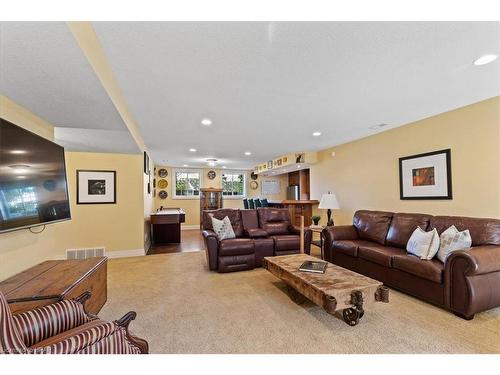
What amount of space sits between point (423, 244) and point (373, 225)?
1026 mm

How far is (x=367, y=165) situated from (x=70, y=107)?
15.8 feet

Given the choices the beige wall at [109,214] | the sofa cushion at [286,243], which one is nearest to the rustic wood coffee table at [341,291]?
the sofa cushion at [286,243]

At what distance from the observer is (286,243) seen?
4012 mm

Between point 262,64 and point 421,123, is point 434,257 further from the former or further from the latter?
point 262,64

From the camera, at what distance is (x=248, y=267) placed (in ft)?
12.4

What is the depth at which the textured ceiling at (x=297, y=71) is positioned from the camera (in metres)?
1.60

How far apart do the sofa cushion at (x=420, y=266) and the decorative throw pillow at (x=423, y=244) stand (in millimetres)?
83

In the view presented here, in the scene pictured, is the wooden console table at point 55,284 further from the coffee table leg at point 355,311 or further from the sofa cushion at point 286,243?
the sofa cushion at point 286,243

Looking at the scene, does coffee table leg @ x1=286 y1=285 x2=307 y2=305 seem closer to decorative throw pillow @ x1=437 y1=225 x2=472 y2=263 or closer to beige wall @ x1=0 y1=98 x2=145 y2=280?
decorative throw pillow @ x1=437 y1=225 x2=472 y2=263

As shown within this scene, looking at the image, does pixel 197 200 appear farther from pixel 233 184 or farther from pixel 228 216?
pixel 228 216

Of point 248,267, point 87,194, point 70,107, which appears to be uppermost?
Answer: point 70,107

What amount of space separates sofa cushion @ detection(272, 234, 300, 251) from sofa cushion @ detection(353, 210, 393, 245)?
3.54 feet
